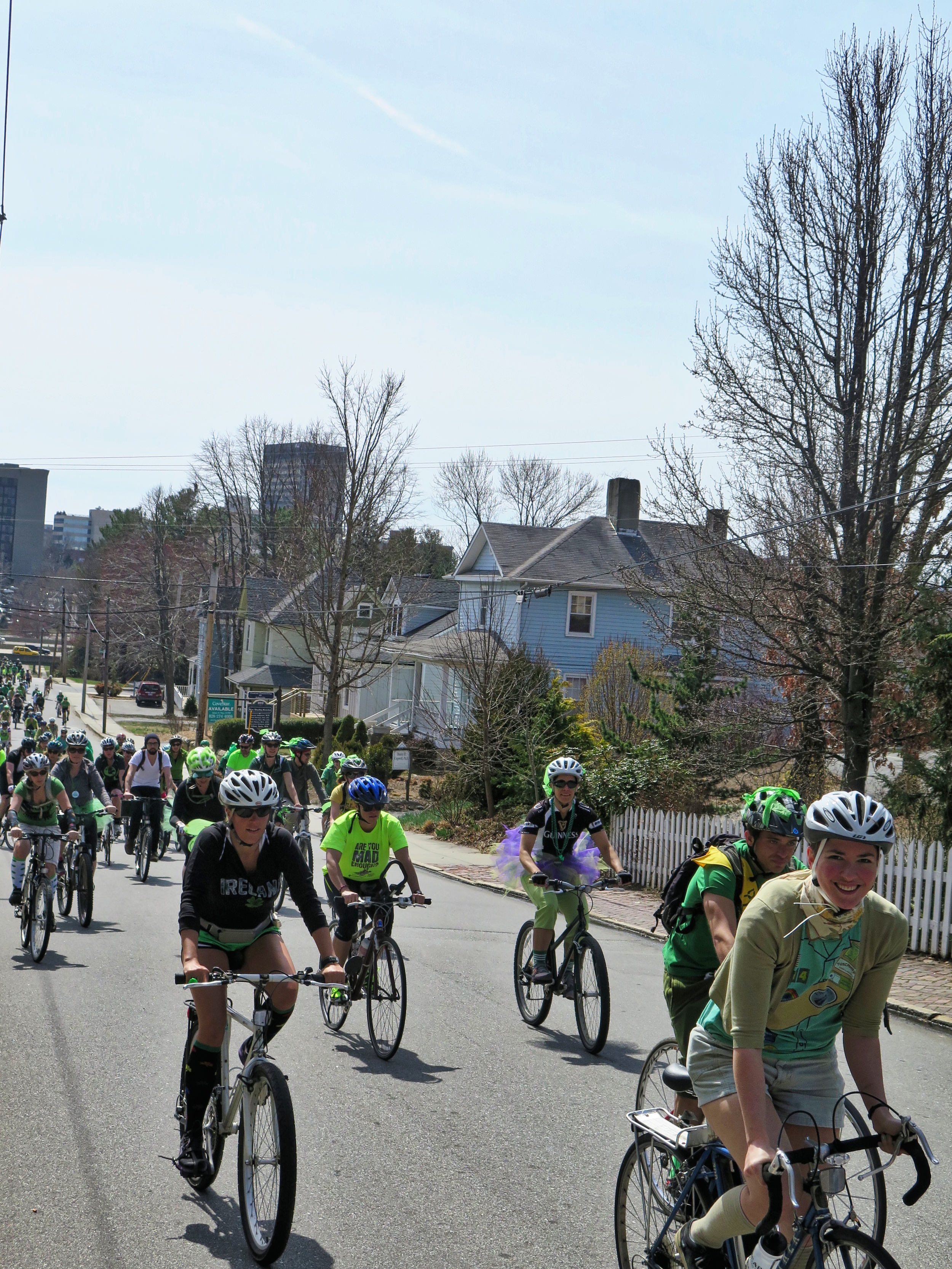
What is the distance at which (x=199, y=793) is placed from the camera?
14469mm

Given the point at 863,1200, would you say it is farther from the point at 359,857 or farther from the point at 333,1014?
the point at 333,1014

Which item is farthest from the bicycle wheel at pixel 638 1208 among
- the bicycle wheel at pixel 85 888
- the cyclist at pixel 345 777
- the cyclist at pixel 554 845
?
the bicycle wheel at pixel 85 888

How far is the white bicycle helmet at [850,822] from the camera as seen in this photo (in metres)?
3.45

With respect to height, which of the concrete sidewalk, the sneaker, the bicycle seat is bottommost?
the concrete sidewalk

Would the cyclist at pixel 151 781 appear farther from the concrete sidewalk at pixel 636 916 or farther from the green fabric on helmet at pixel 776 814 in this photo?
the green fabric on helmet at pixel 776 814

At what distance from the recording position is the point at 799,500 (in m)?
17.8

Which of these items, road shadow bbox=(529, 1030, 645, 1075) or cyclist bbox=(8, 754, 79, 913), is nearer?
road shadow bbox=(529, 1030, 645, 1075)

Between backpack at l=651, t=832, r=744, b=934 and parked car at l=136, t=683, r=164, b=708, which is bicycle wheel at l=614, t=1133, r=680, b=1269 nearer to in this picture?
backpack at l=651, t=832, r=744, b=934

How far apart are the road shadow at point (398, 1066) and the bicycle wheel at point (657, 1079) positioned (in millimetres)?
2610

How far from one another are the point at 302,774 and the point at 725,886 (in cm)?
1458

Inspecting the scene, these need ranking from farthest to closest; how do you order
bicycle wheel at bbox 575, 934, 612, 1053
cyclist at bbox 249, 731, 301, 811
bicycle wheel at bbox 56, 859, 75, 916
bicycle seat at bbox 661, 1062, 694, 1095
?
1. cyclist at bbox 249, 731, 301, 811
2. bicycle wheel at bbox 56, 859, 75, 916
3. bicycle wheel at bbox 575, 934, 612, 1053
4. bicycle seat at bbox 661, 1062, 694, 1095

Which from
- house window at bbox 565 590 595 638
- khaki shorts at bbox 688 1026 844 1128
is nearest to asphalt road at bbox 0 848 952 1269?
khaki shorts at bbox 688 1026 844 1128

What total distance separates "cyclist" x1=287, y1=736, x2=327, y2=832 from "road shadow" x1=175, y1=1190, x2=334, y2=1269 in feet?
36.7

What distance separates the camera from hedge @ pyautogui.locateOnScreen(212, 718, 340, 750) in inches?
1944
